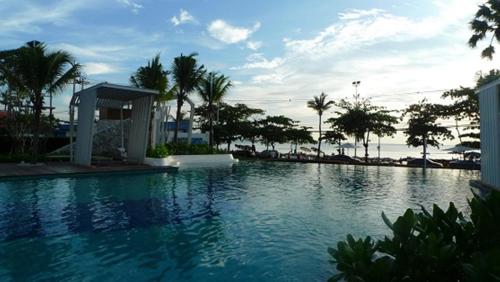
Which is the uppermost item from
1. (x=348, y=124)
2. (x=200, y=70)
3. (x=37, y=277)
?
(x=200, y=70)

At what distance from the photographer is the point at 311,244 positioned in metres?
7.07

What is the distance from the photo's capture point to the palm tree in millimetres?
26766

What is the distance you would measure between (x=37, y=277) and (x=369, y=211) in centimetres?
845

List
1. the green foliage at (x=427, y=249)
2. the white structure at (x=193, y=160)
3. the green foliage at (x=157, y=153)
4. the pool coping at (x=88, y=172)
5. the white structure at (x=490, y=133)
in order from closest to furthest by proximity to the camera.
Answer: the green foliage at (x=427, y=249), the white structure at (x=490, y=133), the pool coping at (x=88, y=172), the white structure at (x=193, y=160), the green foliage at (x=157, y=153)

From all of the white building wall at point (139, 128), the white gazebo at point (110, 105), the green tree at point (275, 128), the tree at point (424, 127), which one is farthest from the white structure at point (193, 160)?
the tree at point (424, 127)

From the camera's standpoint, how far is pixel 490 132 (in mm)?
14461

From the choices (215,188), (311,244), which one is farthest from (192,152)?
(311,244)

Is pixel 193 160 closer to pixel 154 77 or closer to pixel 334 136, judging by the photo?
pixel 154 77

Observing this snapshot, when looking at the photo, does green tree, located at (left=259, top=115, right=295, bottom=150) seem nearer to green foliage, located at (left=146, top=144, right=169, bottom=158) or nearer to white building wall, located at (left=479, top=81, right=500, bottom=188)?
green foliage, located at (left=146, top=144, right=169, bottom=158)

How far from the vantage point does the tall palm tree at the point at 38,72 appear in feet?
58.8

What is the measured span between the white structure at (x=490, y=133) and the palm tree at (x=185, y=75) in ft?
61.6

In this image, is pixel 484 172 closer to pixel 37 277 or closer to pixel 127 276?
pixel 127 276

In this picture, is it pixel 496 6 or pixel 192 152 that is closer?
pixel 496 6

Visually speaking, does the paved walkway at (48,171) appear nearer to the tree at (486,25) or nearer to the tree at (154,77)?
the tree at (154,77)
